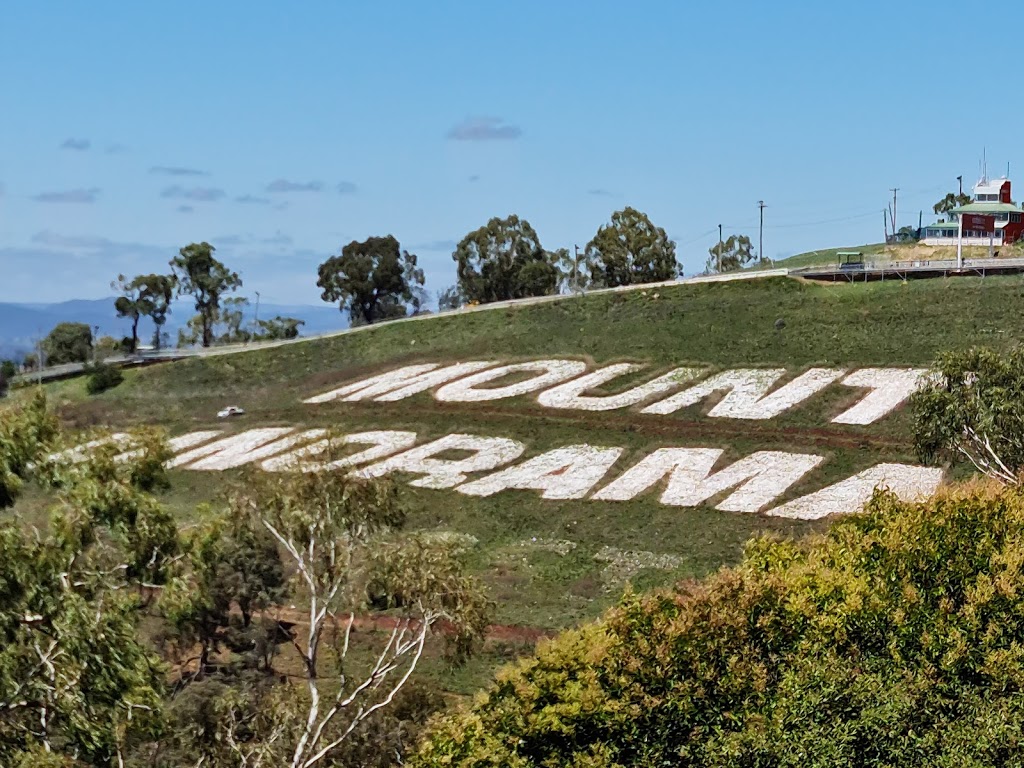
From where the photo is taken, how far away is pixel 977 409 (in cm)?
4069

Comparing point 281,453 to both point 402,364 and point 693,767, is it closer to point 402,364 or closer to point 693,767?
point 402,364

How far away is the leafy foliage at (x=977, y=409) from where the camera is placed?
40062 millimetres

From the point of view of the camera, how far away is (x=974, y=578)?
73.7ft

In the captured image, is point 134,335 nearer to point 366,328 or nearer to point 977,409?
point 366,328

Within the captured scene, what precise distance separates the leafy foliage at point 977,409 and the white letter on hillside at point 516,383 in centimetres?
3456

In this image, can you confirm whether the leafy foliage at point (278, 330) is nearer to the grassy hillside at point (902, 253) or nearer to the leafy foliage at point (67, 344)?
the leafy foliage at point (67, 344)

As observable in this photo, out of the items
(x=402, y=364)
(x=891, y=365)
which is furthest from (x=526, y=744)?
(x=402, y=364)

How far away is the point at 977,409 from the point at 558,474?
2333cm

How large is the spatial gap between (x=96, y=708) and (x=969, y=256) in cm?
10423

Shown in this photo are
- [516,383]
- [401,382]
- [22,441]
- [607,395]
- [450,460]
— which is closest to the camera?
[22,441]

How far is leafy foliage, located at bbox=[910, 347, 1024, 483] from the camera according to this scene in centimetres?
4006

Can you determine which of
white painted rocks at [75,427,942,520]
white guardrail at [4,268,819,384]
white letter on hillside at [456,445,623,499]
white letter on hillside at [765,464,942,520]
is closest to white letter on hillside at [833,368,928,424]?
white painted rocks at [75,427,942,520]

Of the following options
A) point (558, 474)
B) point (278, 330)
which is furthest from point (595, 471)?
point (278, 330)

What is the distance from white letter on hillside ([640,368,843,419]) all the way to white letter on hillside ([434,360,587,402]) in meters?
9.48
